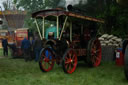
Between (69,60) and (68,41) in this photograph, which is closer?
(69,60)

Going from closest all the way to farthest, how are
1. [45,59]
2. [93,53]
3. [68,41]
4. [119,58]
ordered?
[45,59] < [68,41] < [93,53] < [119,58]

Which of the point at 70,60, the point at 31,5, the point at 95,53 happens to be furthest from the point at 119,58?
the point at 31,5

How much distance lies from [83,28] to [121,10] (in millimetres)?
3488

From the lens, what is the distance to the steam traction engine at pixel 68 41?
21.9ft

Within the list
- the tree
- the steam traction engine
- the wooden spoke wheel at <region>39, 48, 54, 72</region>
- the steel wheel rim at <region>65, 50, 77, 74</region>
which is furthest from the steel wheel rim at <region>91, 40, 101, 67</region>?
the tree

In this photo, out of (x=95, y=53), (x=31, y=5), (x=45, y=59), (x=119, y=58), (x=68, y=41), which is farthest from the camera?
(x=31, y=5)

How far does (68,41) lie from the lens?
7.34m

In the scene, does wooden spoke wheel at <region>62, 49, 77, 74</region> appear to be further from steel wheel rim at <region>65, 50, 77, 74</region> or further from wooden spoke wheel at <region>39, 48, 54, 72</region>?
wooden spoke wheel at <region>39, 48, 54, 72</region>

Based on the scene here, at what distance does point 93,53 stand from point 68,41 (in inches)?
58.0

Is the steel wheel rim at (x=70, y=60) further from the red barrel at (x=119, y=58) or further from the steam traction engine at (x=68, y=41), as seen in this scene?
the red barrel at (x=119, y=58)

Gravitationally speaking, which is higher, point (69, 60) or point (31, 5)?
point (31, 5)

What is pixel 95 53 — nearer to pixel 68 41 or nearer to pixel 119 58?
pixel 119 58

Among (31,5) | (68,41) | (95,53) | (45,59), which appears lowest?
(95,53)

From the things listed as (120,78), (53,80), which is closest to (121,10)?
(120,78)
